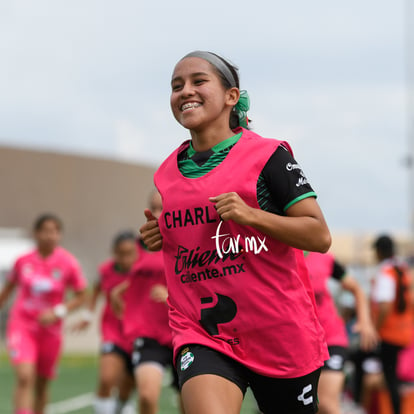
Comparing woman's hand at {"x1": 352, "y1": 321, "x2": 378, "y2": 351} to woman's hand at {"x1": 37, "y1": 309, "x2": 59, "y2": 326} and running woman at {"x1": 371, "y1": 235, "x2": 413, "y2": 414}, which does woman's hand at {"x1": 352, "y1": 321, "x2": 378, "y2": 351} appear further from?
woman's hand at {"x1": 37, "y1": 309, "x2": 59, "y2": 326}

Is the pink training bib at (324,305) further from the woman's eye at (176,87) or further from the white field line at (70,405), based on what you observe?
the white field line at (70,405)

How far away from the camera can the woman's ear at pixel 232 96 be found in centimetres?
487

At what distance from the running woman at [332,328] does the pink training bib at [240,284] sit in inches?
128

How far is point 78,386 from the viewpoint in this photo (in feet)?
56.6

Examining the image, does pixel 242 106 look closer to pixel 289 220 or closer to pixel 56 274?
pixel 289 220

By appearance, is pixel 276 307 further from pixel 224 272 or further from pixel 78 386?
pixel 78 386

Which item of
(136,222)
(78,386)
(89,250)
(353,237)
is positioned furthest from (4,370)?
(353,237)

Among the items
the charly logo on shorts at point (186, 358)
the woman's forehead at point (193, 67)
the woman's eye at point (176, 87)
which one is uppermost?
the woman's forehead at point (193, 67)

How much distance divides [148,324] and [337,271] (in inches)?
65.2

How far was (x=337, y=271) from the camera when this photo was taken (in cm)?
870

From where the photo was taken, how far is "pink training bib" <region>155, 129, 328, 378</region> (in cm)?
460

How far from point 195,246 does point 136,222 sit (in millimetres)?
42422

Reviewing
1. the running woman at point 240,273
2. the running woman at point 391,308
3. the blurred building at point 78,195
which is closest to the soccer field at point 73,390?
the running woman at point 391,308

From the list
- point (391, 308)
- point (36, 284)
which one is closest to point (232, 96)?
point (36, 284)
